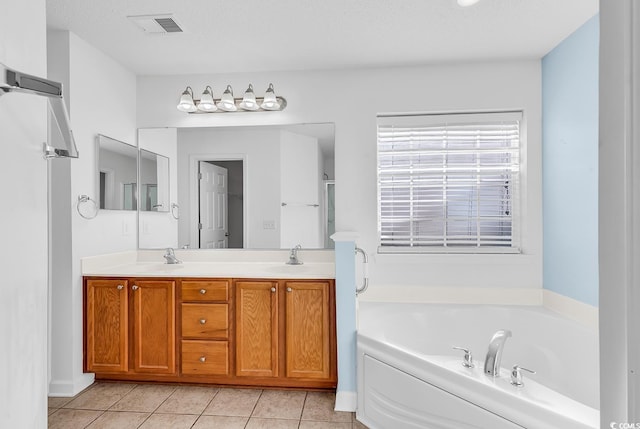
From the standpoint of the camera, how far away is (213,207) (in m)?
3.19

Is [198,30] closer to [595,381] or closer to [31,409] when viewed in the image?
[31,409]

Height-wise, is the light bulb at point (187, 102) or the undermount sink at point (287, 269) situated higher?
the light bulb at point (187, 102)

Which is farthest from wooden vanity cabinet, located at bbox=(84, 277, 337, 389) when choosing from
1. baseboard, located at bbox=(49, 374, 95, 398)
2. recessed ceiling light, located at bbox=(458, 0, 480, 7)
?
recessed ceiling light, located at bbox=(458, 0, 480, 7)

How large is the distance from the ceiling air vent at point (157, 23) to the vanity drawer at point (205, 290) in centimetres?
161

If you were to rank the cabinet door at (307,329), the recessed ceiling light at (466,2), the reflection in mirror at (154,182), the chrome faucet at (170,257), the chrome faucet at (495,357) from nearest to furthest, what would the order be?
the chrome faucet at (495,357) < the recessed ceiling light at (466,2) < the cabinet door at (307,329) < the chrome faucet at (170,257) < the reflection in mirror at (154,182)

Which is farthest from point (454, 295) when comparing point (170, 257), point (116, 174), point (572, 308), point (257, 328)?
point (116, 174)

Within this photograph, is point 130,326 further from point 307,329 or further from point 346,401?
point 346,401

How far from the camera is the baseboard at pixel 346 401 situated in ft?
7.73

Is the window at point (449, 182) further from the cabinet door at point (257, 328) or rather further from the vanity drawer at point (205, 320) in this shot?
the vanity drawer at point (205, 320)

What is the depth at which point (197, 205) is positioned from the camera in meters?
3.22

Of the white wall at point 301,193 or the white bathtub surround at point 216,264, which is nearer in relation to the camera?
the white bathtub surround at point 216,264

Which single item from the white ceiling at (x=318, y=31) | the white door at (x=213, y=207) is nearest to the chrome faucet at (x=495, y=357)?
the white ceiling at (x=318, y=31)

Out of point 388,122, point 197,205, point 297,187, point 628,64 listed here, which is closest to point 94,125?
point 197,205

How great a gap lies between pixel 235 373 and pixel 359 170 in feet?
5.55
